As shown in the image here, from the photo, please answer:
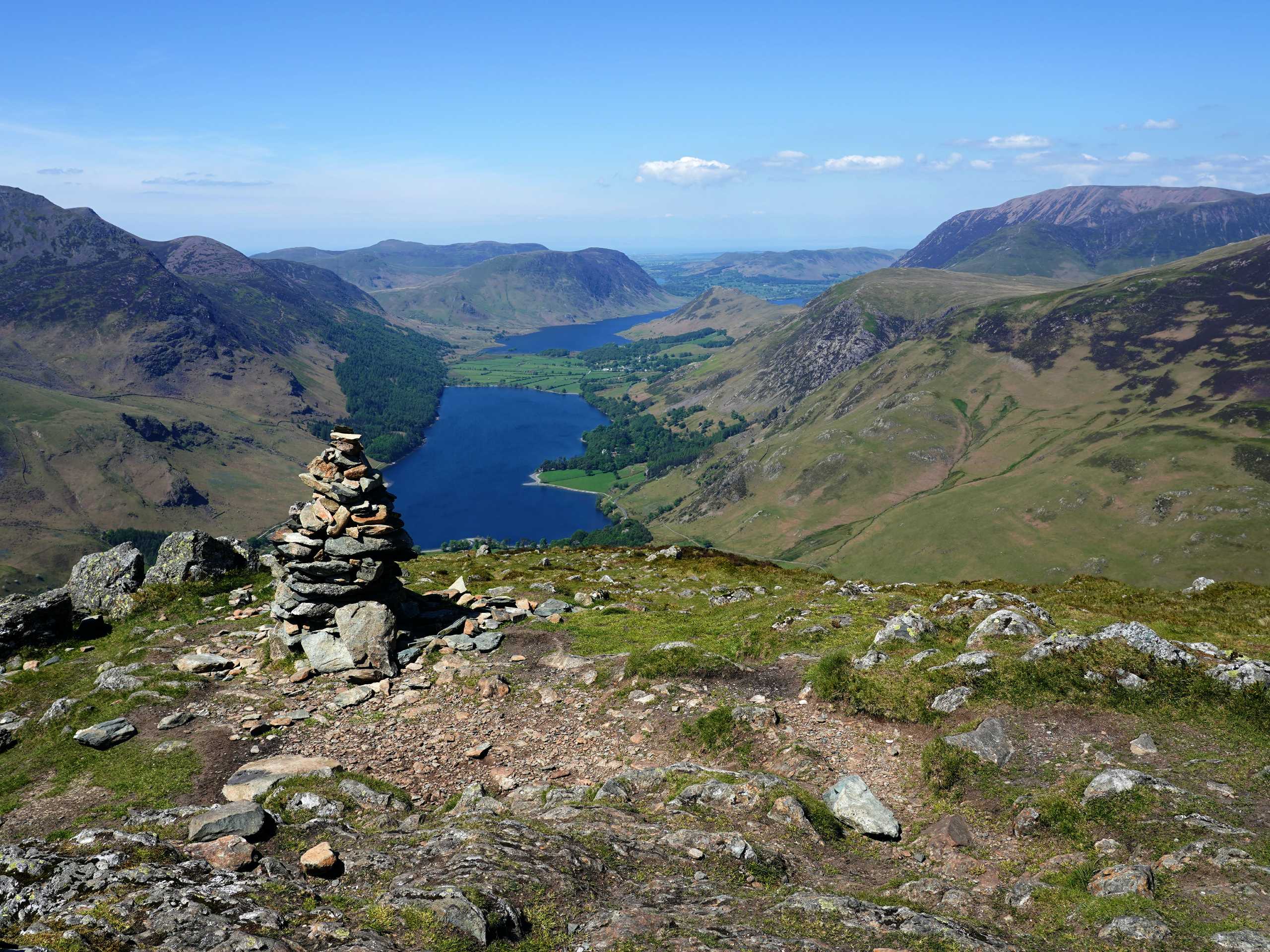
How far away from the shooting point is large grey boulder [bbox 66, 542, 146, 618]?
3928cm

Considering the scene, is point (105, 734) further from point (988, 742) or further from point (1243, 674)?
point (1243, 674)

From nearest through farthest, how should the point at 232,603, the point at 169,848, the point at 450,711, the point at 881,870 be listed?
the point at 169,848 < the point at 881,870 < the point at 450,711 < the point at 232,603

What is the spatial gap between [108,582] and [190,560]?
4.47 m

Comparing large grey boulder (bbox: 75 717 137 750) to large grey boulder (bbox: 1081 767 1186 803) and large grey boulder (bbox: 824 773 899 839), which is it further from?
large grey boulder (bbox: 1081 767 1186 803)

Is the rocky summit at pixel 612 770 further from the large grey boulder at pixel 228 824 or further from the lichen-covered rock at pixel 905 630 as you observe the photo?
the lichen-covered rock at pixel 905 630

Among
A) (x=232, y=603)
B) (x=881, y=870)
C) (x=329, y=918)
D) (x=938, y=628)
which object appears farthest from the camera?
(x=232, y=603)

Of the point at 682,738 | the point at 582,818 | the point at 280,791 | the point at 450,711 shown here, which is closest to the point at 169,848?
the point at 280,791

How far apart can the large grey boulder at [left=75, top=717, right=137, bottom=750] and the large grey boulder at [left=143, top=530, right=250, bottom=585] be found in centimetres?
2094

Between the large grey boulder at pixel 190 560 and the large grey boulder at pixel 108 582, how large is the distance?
1.03m

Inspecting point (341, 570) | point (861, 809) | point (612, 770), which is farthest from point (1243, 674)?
point (341, 570)

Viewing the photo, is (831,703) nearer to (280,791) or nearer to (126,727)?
(280,791)

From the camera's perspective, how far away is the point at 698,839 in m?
17.2

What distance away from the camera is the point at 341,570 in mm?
31188

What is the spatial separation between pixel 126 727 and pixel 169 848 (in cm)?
1225
